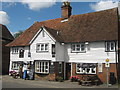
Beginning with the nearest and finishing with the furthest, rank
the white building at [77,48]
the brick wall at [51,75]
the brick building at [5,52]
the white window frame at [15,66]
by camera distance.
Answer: the white building at [77,48], the brick wall at [51,75], the white window frame at [15,66], the brick building at [5,52]

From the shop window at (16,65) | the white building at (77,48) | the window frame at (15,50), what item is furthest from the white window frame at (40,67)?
the window frame at (15,50)

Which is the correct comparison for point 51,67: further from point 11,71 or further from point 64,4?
point 64,4

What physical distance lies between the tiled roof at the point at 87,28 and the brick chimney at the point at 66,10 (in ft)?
2.84

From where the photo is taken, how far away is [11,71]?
27.2 m

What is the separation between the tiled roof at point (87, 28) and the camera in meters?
21.0

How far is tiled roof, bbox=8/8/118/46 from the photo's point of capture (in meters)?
21.0

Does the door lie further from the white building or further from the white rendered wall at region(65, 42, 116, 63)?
the white rendered wall at region(65, 42, 116, 63)

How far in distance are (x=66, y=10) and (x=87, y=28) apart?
632 centimetres

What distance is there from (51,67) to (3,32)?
17371 mm

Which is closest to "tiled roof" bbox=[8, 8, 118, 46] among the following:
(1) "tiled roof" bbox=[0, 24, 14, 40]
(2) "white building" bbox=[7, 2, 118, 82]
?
(2) "white building" bbox=[7, 2, 118, 82]

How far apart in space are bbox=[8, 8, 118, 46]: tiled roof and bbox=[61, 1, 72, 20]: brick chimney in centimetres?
87

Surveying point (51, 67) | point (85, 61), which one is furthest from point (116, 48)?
point (51, 67)

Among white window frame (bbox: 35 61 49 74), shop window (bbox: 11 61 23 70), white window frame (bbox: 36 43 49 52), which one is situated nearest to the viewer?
white window frame (bbox: 35 61 49 74)

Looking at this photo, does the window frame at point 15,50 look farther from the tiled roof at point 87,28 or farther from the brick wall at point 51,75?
the brick wall at point 51,75
